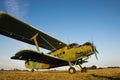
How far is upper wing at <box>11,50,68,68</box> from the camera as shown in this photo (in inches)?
432

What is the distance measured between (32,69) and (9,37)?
5.60m

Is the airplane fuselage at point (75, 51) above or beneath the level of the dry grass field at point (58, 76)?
above

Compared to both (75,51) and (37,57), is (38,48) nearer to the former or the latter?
(37,57)

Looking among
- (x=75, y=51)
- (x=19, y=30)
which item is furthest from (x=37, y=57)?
(x=75, y=51)

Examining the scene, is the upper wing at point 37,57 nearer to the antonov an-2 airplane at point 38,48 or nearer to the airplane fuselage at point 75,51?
the antonov an-2 airplane at point 38,48

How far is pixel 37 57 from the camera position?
510 inches

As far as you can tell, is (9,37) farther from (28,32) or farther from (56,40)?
(56,40)

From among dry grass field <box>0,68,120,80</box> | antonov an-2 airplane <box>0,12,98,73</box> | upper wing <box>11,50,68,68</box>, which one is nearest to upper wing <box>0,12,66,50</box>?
antonov an-2 airplane <box>0,12,98,73</box>

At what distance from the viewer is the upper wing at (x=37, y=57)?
11.0 meters

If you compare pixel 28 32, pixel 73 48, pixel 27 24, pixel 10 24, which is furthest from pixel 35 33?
pixel 73 48

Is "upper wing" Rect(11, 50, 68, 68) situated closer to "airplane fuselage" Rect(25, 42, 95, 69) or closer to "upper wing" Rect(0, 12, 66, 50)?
"airplane fuselage" Rect(25, 42, 95, 69)

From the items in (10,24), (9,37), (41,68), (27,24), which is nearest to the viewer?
(10,24)

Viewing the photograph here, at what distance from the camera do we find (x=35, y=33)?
50.3 feet

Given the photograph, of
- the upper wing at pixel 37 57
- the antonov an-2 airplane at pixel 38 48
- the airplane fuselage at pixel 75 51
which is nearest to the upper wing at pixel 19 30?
the antonov an-2 airplane at pixel 38 48
